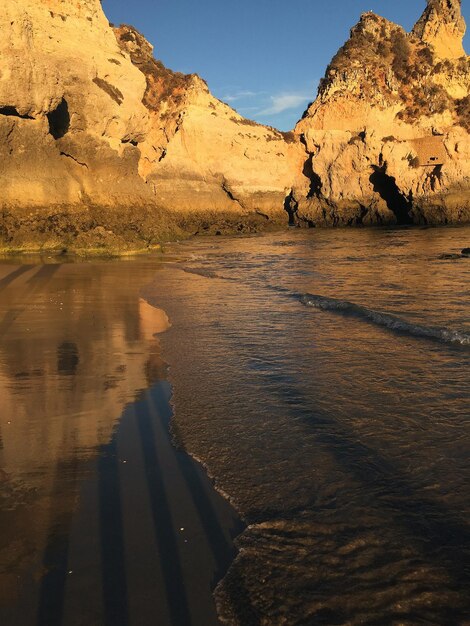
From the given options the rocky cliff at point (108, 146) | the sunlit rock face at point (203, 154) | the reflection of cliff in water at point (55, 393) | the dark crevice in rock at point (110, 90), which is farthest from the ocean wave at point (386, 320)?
the sunlit rock face at point (203, 154)

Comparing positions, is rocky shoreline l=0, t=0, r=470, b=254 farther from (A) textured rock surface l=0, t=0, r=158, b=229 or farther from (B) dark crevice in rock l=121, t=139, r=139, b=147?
(B) dark crevice in rock l=121, t=139, r=139, b=147

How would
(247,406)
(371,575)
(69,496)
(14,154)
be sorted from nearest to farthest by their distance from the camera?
(371,575) < (69,496) < (247,406) < (14,154)

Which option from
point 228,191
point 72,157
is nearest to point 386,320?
point 72,157

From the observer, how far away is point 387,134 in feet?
160

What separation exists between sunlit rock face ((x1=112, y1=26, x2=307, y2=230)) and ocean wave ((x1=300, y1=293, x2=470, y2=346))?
30693mm

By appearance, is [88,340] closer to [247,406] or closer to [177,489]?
[247,406]

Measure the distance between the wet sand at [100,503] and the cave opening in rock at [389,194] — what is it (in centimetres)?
4547

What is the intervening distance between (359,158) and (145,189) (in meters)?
24.0

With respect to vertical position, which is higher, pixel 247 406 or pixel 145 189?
pixel 145 189

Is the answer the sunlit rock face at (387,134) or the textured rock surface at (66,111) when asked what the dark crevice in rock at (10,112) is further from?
the sunlit rock face at (387,134)

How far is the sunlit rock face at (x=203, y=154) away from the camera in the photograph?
1540 inches

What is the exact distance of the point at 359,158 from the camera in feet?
153

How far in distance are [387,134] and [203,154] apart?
817 inches

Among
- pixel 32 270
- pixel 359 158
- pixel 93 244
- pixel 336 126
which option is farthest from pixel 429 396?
pixel 336 126
